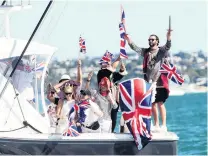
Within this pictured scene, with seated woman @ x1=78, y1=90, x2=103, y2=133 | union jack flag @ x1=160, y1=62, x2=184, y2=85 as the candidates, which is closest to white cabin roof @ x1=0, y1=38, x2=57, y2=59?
seated woman @ x1=78, y1=90, x2=103, y2=133

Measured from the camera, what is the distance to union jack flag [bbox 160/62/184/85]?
763 inches

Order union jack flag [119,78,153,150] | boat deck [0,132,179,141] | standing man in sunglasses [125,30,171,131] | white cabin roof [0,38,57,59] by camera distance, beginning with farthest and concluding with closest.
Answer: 1. white cabin roof [0,38,57,59]
2. standing man in sunglasses [125,30,171,131]
3. boat deck [0,132,179,141]
4. union jack flag [119,78,153,150]

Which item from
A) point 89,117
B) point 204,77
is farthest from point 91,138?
point 204,77

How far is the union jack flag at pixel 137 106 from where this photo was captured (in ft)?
61.9

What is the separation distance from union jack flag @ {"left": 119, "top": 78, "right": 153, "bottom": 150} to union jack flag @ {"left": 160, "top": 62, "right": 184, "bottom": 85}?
63 centimetres

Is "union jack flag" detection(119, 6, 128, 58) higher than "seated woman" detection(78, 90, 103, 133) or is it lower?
higher

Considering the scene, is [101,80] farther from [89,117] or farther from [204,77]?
[204,77]

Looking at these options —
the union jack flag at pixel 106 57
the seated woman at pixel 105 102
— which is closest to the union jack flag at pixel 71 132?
the seated woman at pixel 105 102

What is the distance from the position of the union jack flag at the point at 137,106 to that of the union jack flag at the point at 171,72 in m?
0.63

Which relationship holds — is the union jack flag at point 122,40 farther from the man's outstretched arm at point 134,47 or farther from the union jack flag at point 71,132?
the union jack flag at point 71,132

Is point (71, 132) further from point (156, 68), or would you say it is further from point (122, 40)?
point (122, 40)

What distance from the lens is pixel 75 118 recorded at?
19.5 meters

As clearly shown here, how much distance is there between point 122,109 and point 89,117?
2.60 ft

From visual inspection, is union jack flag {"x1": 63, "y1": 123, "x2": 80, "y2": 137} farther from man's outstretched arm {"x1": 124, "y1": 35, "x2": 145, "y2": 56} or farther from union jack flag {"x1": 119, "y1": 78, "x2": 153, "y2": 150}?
man's outstretched arm {"x1": 124, "y1": 35, "x2": 145, "y2": 56}
